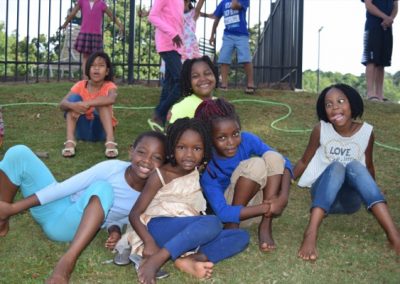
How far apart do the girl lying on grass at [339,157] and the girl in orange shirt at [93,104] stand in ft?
5.92

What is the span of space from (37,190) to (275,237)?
1.39 metres

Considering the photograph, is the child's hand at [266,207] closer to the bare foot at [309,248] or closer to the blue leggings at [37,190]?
the bare foot at [309,248]

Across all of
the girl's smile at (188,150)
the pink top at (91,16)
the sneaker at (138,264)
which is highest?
the pink top at (91,16)

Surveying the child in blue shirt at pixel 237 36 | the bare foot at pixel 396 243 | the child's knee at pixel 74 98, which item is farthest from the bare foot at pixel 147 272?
the child in blue shirt at pixel 237 36

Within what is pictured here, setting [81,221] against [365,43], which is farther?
[365,43]

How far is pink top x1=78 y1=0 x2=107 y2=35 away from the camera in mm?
7098

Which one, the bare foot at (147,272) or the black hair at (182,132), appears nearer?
the bare foot at (147,272)

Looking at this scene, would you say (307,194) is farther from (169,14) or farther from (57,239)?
(169,14)

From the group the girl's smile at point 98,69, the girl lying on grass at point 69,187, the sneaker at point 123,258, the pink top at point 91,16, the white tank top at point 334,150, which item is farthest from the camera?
the pink top at point 91,16

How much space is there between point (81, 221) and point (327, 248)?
4.46 ft

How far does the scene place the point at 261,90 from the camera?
7578mm

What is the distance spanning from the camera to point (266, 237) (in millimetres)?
3020

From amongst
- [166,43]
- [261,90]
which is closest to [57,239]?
[166,43]

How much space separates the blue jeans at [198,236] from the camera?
103 inches
